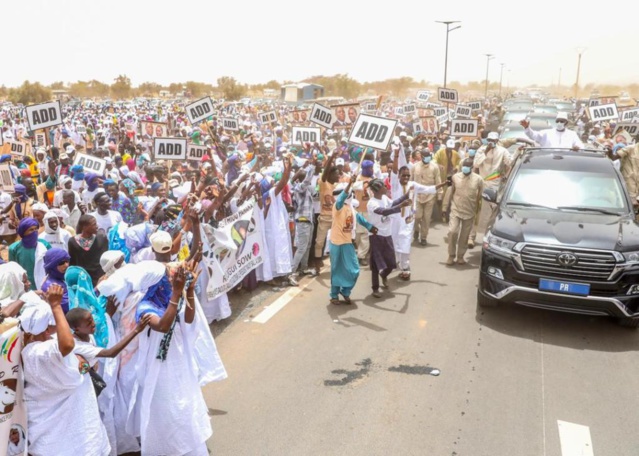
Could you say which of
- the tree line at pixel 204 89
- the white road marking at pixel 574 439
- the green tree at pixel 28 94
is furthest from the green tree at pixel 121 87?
the white road marking at pixel 574 439

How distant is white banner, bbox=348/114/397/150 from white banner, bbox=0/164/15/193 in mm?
5077

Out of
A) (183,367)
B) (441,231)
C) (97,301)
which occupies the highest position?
(97,301)

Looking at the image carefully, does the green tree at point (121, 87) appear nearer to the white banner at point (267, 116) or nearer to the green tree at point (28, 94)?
the green tree at point (28, 94)

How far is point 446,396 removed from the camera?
4.96 meters

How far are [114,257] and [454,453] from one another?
3074 mm

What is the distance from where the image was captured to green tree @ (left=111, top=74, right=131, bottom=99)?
92125 mm

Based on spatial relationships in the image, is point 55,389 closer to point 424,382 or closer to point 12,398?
point 12,398

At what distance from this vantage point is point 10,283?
146 inches

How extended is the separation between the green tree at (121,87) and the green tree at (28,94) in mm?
24330

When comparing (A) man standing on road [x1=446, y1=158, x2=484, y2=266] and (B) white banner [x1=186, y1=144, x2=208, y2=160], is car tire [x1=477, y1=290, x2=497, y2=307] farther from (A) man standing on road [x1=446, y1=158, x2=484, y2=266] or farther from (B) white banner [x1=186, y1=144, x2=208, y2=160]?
(B) white banner [x1=186, y1=144, x2=208, y2=160]

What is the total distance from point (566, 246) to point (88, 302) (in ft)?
15.9

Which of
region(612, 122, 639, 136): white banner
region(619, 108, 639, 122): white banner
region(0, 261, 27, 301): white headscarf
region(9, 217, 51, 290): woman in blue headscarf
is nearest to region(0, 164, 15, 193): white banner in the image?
region(9, 217, 51, 290): woman in blue headscarf

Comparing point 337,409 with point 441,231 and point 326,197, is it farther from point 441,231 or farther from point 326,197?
point 441,231

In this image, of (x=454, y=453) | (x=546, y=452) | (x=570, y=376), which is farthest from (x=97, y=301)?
(x=570, y=376)
